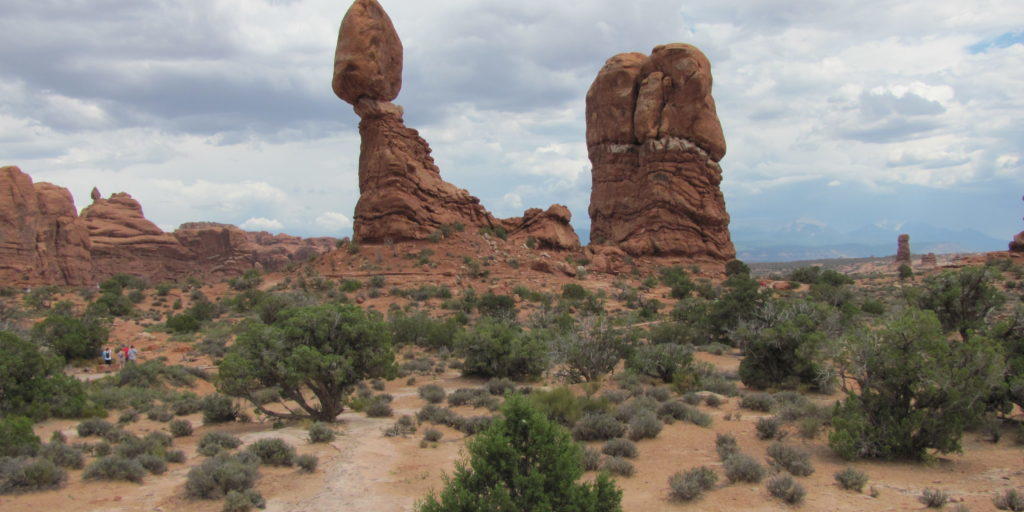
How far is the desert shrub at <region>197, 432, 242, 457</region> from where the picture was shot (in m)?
9.95

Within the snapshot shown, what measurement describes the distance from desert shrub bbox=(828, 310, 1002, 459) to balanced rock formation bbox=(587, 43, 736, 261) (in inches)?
1262

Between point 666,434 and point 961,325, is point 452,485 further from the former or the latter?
point 961,325

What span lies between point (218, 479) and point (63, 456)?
110 inches

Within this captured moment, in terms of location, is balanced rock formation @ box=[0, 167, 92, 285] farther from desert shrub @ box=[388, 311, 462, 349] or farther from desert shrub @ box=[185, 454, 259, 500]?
desert shrub @ box=[185, 454, 259, 500]

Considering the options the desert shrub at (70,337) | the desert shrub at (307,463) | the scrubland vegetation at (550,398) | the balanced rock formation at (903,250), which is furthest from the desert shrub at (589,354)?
the balanced rock formation at (903,250)

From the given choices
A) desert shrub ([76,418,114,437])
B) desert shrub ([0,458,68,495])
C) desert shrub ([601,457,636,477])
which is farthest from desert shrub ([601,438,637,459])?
desert shrub ([76,418,114,437])

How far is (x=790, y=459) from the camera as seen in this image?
344 inches

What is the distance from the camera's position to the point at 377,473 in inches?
363

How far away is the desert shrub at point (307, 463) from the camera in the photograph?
923 centimetres

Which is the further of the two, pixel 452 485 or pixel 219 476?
pixel 219 476

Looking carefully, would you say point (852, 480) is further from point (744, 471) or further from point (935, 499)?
point (744, 471)

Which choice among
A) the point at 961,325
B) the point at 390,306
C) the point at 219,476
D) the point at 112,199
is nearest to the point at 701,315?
the point at 961,325

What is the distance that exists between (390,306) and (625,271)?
53.7 ft

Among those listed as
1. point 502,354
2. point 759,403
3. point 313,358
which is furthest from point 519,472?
point 502,354
